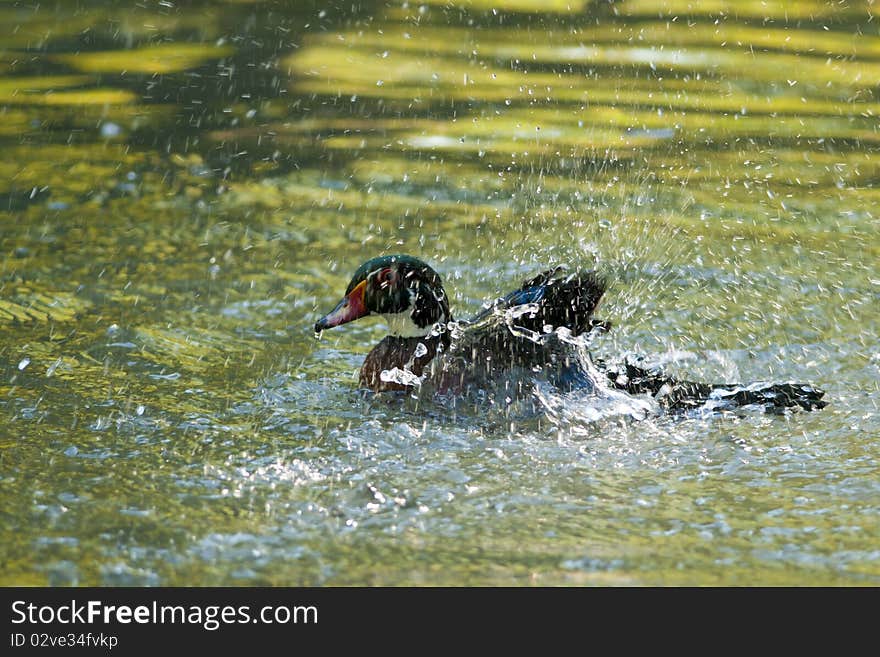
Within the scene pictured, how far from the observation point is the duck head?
7715 mm

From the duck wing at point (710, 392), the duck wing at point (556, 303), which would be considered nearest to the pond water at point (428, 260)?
the duck wing at point (710, 392)

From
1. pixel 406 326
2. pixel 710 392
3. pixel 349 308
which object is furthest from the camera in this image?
pixel 406 326

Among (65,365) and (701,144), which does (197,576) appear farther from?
(701,144)

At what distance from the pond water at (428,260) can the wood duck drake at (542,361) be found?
155 mm

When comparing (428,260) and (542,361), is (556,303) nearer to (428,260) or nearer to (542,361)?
(542,361)

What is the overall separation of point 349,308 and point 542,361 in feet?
4.05

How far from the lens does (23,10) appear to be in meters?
14.7

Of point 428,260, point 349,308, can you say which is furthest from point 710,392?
point 428,260

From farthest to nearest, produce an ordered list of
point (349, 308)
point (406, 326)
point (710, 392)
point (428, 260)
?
point (428, 260) < point (406, 326) < point (349, 308) < point (710, 392)

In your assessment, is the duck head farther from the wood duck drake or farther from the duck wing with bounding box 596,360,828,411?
the duck wing with bounding box 596,360,828,411

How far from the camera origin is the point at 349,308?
25.4ft

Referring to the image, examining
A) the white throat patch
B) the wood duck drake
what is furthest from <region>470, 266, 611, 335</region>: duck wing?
the white throat patch

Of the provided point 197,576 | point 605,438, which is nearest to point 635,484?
point 605,438

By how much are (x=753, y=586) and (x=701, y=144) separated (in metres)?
7.57
